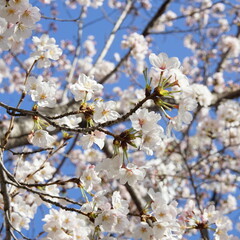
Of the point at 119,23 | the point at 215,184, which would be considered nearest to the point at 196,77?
the point at 215,184

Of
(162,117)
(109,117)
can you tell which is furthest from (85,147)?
(162,117)

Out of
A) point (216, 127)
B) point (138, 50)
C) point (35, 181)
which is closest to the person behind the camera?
point (35, 181)

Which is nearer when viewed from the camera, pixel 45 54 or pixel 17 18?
pixel 17 18

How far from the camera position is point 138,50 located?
14.3 ft

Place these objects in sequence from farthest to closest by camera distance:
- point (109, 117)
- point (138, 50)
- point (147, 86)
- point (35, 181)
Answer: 1. point (138, 50)
2. point (35, 181)
3. point (109, 117)
4. point (147, 86)

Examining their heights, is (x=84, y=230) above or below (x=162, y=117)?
below

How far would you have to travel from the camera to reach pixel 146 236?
4.71 ft

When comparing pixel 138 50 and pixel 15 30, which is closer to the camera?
pixel 15 30

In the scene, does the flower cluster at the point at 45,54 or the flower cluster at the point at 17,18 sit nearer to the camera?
the flower cluster at the point at 17,18

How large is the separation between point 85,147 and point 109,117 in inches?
8.0

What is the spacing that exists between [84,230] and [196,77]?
5.65 meters

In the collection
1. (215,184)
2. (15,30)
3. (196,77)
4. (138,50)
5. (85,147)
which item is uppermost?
(196,77)

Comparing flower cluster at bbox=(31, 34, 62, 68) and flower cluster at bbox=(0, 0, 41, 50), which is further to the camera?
flower cluster at bbox=(31, 34, 62, 68)

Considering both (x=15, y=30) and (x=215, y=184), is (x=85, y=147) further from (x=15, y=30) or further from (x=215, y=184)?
(x=215, y=184)
